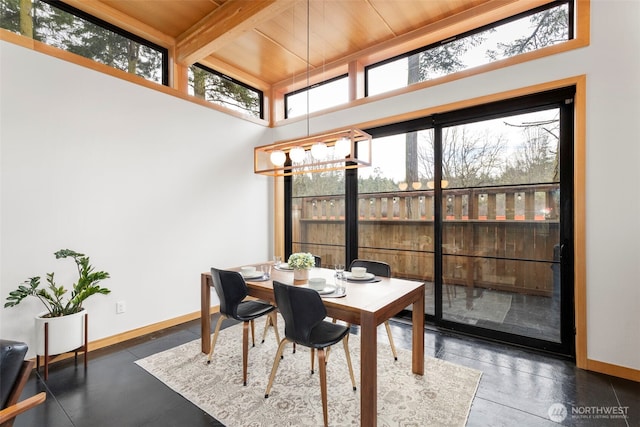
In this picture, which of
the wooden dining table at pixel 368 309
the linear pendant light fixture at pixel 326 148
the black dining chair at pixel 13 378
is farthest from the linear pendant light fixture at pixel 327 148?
the black dining chair at pixel 13 378

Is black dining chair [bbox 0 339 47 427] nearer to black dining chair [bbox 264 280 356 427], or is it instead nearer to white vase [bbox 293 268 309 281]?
black dining chair [bbox 264 280 356 427]

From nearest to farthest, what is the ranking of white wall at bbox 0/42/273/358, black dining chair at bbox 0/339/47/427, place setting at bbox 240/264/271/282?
black dining chair at bbox 0/339/47/427
white wall at bbox 0/42/273/358
place setting at bbox 240/264/271/282

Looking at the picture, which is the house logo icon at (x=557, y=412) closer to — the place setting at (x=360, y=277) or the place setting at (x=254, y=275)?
the place setting at (x=360, y=277)

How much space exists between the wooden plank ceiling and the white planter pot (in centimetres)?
297

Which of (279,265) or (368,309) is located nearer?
(368,309)

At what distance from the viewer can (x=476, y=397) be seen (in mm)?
2115

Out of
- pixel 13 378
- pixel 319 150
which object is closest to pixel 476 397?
pixel 319 150

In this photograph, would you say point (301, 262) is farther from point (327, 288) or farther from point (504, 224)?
point (504, 224)

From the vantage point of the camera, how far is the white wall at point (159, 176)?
7.80ft

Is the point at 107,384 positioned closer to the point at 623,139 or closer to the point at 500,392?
the point at 500,392

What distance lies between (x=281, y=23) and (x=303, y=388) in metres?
3.59

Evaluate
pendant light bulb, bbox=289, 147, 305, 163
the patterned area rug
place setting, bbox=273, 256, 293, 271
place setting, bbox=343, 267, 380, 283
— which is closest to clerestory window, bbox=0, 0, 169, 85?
pendant light bulb, bbox=289, 147, 305, 163

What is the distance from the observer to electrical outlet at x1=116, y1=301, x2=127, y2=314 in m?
3.06

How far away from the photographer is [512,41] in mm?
3016
